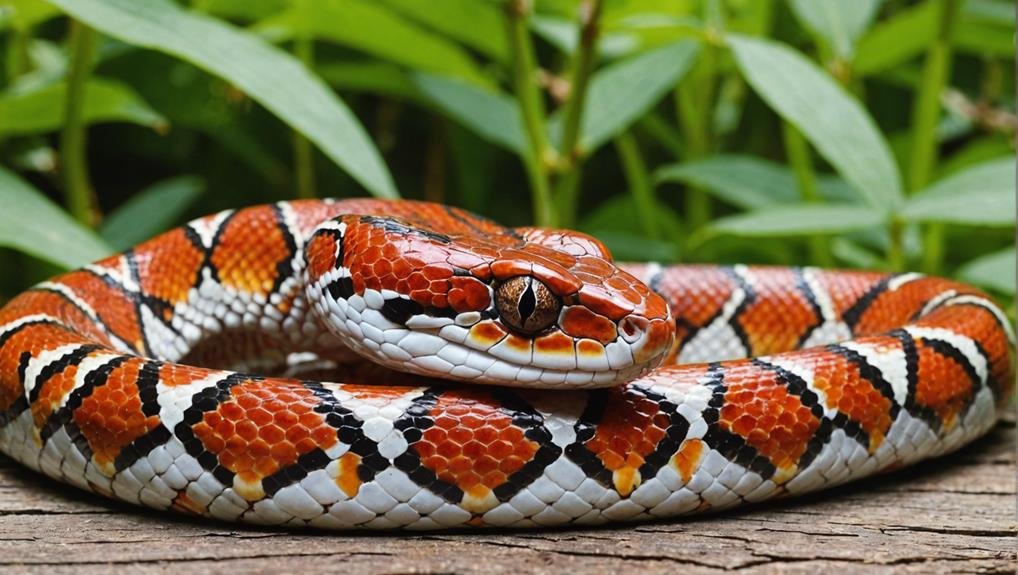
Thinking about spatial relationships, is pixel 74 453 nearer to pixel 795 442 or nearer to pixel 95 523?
pixel 95 523

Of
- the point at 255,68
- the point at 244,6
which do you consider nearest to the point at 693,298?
the point at 255,68

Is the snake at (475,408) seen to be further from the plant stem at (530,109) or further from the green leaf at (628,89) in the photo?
the green leaf at (628,89)

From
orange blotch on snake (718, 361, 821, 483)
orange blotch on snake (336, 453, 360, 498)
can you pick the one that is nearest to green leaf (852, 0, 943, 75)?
orange blotch on snake (718, 361, 821, 483)

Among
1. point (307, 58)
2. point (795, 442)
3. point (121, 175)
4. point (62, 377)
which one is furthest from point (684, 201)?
point (62, 377)

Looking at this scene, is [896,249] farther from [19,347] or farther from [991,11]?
[19,347]

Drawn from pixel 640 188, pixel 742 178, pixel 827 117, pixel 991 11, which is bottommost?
pixel 640 188

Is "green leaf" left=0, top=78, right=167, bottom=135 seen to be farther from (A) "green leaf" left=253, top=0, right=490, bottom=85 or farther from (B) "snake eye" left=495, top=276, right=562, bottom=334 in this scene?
(B) "snake eye" left=495, top=276, right=562, bottom=334
